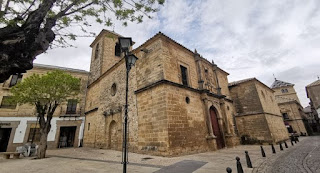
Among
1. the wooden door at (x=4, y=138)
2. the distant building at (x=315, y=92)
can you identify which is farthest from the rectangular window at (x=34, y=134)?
the distant building at (x=315, y=92)

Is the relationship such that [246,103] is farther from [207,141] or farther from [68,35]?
[68,35]

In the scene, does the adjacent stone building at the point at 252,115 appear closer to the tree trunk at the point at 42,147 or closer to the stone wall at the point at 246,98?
the stone wall at the point at 246,98

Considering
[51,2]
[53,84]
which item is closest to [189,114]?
[51,2]

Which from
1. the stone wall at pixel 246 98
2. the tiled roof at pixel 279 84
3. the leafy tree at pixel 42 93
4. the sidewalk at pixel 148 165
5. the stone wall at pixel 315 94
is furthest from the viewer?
the tiled roof at pixel 279 84

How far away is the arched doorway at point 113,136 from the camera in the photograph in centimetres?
1062

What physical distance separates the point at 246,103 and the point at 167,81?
10556 mm

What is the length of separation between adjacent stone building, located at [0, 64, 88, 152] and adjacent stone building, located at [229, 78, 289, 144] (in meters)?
16.1

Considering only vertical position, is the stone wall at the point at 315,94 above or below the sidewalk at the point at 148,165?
above

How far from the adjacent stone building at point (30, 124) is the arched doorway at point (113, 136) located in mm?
5072

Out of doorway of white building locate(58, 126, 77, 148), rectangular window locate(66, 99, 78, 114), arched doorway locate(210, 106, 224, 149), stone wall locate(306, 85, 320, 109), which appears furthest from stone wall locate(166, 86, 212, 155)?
stone wall locate(306, 85, 320, 109)

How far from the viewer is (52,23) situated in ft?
12.8

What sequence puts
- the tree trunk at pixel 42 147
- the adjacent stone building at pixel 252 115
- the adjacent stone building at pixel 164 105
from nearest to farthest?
1. the adjacent stone building at pixel 164 105
2. the tree trunk at pixel 42 147
3. the adjacent stone building at pixel 252 115

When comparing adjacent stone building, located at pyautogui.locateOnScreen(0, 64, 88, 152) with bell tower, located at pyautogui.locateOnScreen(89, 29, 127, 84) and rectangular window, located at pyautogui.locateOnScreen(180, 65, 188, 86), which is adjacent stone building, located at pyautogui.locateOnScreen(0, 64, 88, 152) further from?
rectangular window, located at pyautogui.locateOnScreen(180, 65, 188, 86)

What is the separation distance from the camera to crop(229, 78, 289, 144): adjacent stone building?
42.1ft
